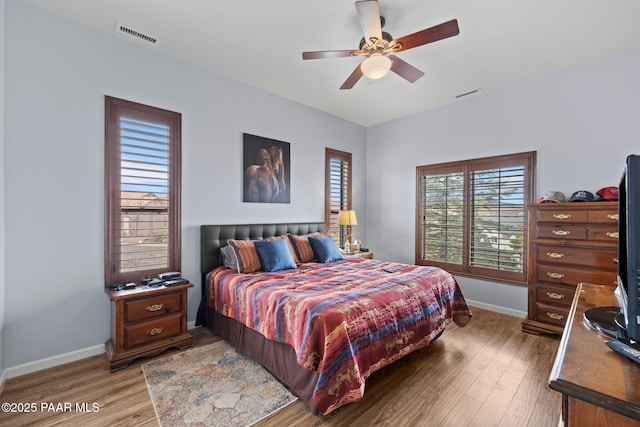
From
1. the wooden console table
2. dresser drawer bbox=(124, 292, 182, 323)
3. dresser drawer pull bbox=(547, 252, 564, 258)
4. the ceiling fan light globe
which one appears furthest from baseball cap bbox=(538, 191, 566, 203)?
dresser drawer bbox=(124, 292, 182, 323)

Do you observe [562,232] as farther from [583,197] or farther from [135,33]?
[135,33]

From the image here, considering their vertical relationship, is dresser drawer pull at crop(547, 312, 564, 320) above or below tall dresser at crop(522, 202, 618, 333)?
below

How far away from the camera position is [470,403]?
81.0 inches

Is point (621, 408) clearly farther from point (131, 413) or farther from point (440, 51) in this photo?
point (440, 51)

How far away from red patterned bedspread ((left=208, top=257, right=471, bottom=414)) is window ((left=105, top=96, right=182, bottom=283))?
0.68 m

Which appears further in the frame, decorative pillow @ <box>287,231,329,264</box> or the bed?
decorative pillow @ <box>287,231,329,264</box>

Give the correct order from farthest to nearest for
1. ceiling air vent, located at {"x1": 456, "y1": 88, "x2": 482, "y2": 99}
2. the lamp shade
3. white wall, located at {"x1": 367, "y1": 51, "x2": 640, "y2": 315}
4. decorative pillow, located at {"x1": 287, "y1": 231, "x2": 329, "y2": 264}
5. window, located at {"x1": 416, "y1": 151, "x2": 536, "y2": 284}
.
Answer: the lamp shade < ceiling air vent, located at {"x1": 456, "y1": 88, "x2": 482, "y2": 99} < window, located at {"x1": 416, "y1": 151, "x2": 536, "y2": 284} < decorative pillow, located at {"x1": 287, "y1": 231, "x2": 329, "y2": 264} < white wall, located at {"x1": 367, "y1": 51, "x2": 640, "y2": 315}

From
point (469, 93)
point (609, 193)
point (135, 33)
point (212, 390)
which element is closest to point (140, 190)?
point (135, 33)

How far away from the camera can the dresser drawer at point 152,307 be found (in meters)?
2.51

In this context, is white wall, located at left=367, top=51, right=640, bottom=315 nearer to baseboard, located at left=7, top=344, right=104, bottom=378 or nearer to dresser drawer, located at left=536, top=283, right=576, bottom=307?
dresser drawer, located at left=536, top=283, right=576, bottom=307

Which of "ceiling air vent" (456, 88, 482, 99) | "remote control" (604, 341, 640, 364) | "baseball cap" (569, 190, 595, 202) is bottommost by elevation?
"remote control" (604, 341, 640, 364)

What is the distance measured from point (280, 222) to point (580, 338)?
3.56 meters

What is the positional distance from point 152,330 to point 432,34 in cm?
340

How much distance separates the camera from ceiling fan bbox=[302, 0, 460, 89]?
2.06 metres
